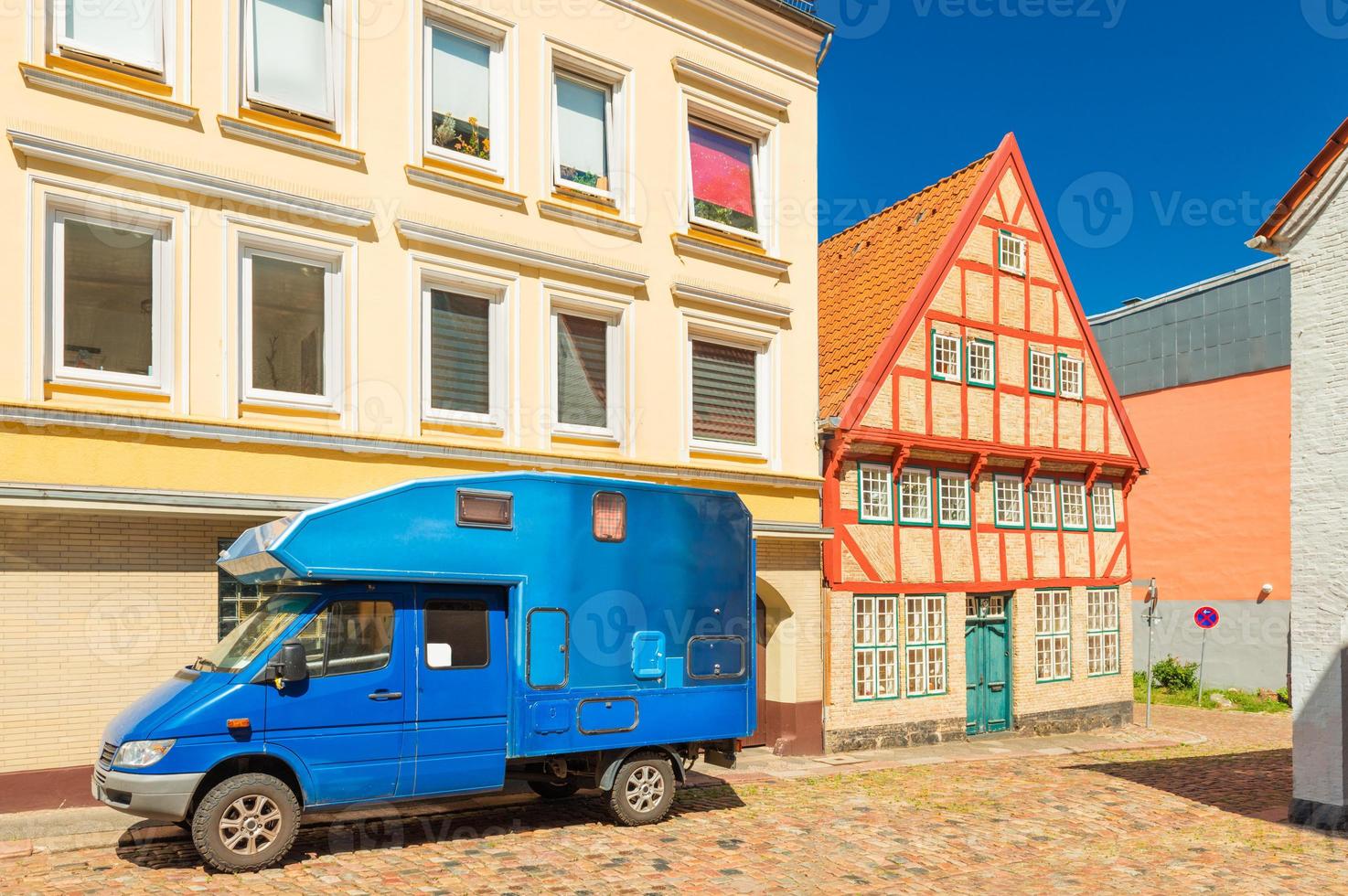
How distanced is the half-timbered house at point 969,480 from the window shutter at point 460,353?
6.02 metres

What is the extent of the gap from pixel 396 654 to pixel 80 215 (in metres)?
5.75

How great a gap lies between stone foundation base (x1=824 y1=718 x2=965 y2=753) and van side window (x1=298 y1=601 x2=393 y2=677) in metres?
9.38

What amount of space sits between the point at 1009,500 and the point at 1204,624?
6.39 metres

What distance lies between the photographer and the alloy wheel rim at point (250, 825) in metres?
8.95

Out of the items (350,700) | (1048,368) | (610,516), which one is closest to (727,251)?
(610,516)

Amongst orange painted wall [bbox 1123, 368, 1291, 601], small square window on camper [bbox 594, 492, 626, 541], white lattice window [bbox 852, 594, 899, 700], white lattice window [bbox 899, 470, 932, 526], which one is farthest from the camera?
orange painted wall [bbox 1123, 368, 1291, 601]

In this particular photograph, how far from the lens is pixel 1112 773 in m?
15.9

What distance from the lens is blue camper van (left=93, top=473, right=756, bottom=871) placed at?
904cm

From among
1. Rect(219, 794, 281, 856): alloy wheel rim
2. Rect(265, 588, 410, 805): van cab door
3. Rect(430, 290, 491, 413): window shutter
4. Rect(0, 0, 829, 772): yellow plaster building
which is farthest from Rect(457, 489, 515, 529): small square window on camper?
Rect(430, 290, 491, 413): window shutter

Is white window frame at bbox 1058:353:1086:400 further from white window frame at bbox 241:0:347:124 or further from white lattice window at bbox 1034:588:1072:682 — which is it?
white window frame at bbox 241:0:347:124

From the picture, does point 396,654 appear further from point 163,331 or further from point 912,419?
point 912,419

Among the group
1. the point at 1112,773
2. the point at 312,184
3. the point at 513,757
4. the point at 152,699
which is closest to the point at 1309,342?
the point at 1112,773

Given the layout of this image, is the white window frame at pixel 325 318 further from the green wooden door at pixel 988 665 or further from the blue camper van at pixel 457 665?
the green wooden door at pixel 988 665

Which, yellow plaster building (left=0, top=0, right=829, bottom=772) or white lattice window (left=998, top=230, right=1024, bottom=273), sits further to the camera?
white lattice window (left=998, top=230, right=1024, bottom=273)
